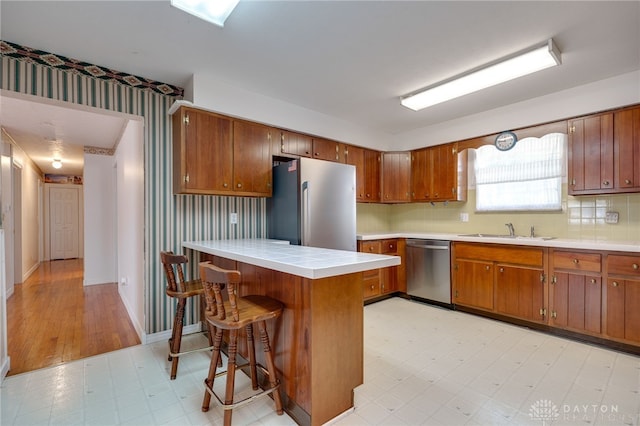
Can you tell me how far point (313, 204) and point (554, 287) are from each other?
8.15ft

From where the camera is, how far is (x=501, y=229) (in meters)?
3.80

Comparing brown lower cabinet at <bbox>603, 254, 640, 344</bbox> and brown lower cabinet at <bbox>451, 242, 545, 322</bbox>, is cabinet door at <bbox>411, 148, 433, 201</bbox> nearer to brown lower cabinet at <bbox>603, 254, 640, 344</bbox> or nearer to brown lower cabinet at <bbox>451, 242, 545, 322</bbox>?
brown lower cabinet at <bbox>451, 242, 545, 322</bbox>

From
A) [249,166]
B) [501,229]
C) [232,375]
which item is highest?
[249,166]

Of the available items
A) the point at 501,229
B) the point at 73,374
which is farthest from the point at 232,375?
the point at 501,229

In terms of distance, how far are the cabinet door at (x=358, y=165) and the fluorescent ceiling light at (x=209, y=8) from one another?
8.19ft

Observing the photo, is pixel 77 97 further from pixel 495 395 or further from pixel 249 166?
pixel 495 395

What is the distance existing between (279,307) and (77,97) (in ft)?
8.08

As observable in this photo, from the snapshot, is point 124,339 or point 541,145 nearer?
point 124,339

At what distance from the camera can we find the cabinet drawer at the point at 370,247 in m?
3.83

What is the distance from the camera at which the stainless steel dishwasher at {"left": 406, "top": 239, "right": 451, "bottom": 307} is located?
374 cm

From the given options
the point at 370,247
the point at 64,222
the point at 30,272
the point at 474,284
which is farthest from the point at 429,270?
the point at 64,222

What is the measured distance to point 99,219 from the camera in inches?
209

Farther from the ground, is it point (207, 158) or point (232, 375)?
point (207, 158)

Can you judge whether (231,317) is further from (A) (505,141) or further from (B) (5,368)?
(A) (505,141)
